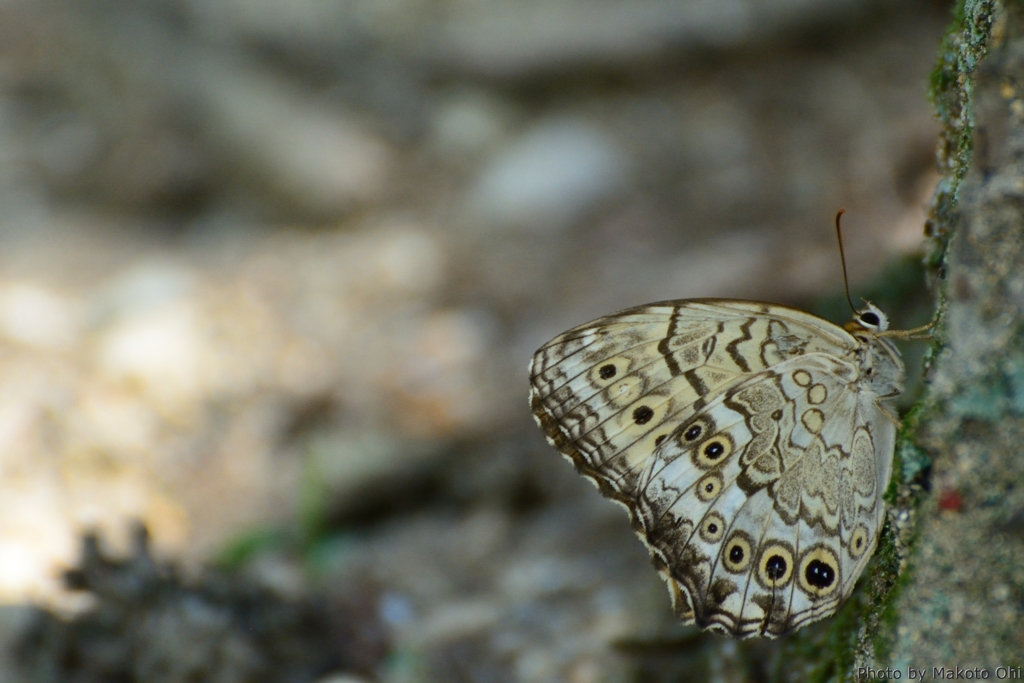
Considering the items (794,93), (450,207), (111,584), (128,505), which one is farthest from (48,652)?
(794,93)

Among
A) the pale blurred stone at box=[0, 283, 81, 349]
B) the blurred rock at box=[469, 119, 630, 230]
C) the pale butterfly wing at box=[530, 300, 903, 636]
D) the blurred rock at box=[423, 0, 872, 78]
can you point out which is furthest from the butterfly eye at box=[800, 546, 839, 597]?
the pale blurred stone at box=[0, 283, 81, 349]

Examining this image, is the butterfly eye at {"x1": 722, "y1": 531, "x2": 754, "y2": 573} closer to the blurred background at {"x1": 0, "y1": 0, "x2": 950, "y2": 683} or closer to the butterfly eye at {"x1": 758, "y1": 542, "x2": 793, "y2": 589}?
the butterfly eye at {"x1": 758, "y1": 542, "x2": 793, "y2": 589}

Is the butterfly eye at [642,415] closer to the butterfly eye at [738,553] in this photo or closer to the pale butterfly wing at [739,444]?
the pale butterfly wing at [739,444]

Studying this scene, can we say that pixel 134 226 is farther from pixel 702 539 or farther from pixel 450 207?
pixel 702 539

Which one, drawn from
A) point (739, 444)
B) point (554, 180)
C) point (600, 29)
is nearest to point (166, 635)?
point (739, 444)

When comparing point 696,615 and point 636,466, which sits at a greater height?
point 636,466

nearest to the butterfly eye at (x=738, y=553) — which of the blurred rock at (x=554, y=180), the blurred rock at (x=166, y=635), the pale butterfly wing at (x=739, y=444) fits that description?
the pale butterfly wing at (x=739, y=444)
